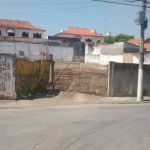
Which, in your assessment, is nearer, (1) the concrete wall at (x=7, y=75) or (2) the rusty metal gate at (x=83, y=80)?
(1) the concrete wall at (x=7, y=75)

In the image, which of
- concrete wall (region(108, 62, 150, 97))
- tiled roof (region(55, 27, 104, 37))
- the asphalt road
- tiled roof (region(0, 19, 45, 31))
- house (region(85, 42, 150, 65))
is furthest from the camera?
tiled roof (region(55, 27, 104, 37))

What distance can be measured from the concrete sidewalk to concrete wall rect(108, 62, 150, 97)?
1.84 feet

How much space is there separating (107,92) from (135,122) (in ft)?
23.9

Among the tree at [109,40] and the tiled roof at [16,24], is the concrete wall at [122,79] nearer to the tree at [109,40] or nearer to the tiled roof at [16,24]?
the tiled roof at [16,24]

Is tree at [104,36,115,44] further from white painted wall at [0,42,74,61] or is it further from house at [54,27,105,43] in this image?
white painted wall at [0,42,74,61]

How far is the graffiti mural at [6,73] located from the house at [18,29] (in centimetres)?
3732

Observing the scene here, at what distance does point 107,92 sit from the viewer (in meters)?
16.0

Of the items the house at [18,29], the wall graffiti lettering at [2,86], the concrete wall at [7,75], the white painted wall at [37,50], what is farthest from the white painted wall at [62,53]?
the wall graffiti lettering at [2,86]

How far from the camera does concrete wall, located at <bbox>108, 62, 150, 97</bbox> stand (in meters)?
15.9

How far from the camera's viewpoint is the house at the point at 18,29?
49.0 metres

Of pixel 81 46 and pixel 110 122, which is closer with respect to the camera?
pixel 110 122

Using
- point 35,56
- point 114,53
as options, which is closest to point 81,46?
point 35,56

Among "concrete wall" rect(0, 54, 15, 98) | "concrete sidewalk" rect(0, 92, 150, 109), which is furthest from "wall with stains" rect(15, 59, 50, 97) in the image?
"concrete sidewalk" rect(0, 92, 150, 109)

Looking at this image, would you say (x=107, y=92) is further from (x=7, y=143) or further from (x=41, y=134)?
(x=7, y=143)
